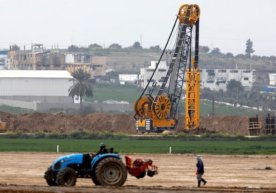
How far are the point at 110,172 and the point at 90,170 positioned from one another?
34.0 inches

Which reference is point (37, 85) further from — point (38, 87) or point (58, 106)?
point (58, 106)

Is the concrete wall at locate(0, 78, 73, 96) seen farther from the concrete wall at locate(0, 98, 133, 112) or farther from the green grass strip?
the green grass strip

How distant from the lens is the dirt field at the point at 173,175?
123ft

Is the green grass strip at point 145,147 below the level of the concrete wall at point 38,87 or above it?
below

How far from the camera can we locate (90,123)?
4503 inches

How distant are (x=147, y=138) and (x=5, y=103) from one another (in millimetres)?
82024

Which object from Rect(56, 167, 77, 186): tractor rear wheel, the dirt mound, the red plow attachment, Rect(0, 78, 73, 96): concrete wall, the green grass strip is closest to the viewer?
Rect(56, 167, 77, 186): tractor rear wheel

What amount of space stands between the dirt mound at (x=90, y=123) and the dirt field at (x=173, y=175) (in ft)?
147

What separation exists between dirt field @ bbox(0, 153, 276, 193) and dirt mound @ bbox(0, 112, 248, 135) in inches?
1761

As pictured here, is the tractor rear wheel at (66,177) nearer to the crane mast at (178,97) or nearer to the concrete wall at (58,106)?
the crane mast at (178,97)

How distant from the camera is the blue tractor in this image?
38219mm

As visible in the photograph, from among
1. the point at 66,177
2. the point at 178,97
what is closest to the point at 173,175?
the point at 66,177

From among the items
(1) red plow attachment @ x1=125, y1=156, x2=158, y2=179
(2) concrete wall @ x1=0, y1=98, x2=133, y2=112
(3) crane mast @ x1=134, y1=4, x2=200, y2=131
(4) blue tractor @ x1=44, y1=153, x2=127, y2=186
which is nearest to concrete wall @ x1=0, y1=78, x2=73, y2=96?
(2) concrete wall @ x1=0, y1=98, x2=133, y2=112

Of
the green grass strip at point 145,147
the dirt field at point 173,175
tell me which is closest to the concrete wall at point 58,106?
the green grass strip at point 145,147
